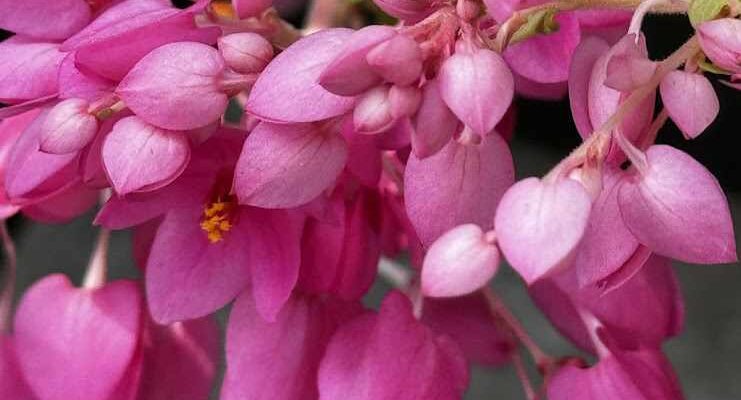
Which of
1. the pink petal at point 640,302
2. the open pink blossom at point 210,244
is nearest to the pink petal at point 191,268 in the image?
the open pink blossom at point 210,244

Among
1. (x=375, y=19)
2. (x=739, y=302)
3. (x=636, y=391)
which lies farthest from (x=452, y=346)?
(x=739, y=302)

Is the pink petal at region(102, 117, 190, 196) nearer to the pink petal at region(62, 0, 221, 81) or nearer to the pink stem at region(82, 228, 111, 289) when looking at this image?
the pink petal at region(62, 0, 221, 81)

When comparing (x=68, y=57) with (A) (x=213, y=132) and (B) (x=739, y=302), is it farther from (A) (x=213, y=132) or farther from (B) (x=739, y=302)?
(B) (x=739, y=302)

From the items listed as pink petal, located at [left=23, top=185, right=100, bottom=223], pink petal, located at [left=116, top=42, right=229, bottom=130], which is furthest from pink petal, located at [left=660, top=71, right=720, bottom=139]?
pink petal, located at [left=23, top=185, right=100, bottom=223]

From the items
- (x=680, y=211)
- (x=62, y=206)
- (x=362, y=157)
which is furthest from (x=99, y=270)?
(x=680, y=211)

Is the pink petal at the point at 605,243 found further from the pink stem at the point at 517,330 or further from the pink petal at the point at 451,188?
the pink stem at the point at 517,330

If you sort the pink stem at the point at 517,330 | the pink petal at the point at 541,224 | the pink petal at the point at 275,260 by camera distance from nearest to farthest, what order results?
the pink petal at the point at 541,224 < the pink petal at the point at 275,260 < the pink stem at the point at 517,330
